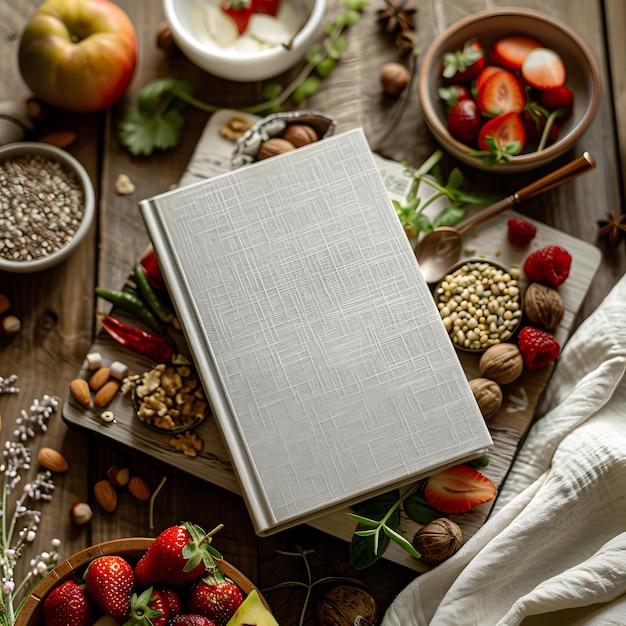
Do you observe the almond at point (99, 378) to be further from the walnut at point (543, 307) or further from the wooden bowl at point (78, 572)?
the walnut at point (543, 307)

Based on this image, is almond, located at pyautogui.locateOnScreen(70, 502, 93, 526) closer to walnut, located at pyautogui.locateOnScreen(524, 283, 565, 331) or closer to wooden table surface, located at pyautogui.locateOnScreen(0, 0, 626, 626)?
wooden table surface, located at pyautogui.locateOnScreen(0, 0, 626, 626)

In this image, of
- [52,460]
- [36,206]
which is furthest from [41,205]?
[52,460]

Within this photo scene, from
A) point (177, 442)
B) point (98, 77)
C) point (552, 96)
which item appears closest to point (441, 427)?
point (177, 442)

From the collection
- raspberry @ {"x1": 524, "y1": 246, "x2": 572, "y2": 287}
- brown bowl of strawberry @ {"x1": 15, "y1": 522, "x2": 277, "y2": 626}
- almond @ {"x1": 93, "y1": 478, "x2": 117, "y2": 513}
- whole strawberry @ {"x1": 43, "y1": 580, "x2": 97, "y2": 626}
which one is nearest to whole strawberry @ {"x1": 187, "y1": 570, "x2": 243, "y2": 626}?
brown bowl of strawberry @ {"x1": 15, "y1": 522, "x2": 277, "y2": 626}

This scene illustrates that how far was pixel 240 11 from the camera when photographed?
129 centimetres

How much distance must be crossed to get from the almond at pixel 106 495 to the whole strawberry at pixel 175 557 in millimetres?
202

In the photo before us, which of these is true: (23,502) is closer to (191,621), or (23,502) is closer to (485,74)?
(191,621)

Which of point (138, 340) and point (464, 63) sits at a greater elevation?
point (464, 63)

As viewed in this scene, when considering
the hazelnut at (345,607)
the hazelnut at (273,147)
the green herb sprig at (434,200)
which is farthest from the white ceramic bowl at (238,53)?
the hazelnut at (345,607)

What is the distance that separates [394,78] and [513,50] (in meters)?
0.20

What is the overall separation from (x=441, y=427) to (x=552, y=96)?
581mm

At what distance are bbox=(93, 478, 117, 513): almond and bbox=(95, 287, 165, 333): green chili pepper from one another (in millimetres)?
253

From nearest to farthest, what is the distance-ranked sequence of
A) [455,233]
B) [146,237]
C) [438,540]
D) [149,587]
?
[149,587]
[438,540]
[455,233]
[146,237]

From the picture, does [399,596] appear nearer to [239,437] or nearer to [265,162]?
[239,437]
